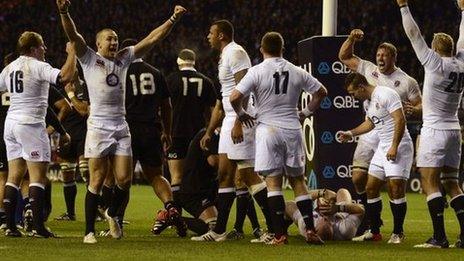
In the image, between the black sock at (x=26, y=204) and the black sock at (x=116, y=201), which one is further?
the black sock at (x=26, y=204)

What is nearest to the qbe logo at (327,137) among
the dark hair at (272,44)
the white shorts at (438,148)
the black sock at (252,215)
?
the black sock at (252,215)

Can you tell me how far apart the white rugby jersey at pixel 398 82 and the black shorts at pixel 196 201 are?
2.18m

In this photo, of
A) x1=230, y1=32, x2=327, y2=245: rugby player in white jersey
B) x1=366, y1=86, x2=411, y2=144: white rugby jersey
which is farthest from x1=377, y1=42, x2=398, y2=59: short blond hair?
x1=230, y1=32, x2=327, y2=245: rugby player in white jersey

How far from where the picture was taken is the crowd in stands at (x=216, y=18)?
34.7 m

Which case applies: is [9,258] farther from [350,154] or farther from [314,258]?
[350,154]

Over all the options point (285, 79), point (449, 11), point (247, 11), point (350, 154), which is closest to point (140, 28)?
point (247, 11)

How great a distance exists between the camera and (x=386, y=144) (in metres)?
11.4

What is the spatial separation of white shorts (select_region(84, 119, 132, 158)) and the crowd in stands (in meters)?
22.6

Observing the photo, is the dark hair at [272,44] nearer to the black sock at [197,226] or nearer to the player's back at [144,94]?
the player's back at [144,94]

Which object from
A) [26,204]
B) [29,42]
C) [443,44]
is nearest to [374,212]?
[443,44]

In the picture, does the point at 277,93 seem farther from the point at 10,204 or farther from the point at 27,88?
the point at 10,204

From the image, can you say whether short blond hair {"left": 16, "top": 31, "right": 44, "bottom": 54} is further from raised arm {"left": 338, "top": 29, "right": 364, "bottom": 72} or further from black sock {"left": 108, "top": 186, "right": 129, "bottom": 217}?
raised arm {"left": 338, "top": 29, "right": 364, "bottom": 72}

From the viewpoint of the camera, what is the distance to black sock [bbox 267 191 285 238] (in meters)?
10.5

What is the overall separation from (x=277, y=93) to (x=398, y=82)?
191 centimetres
